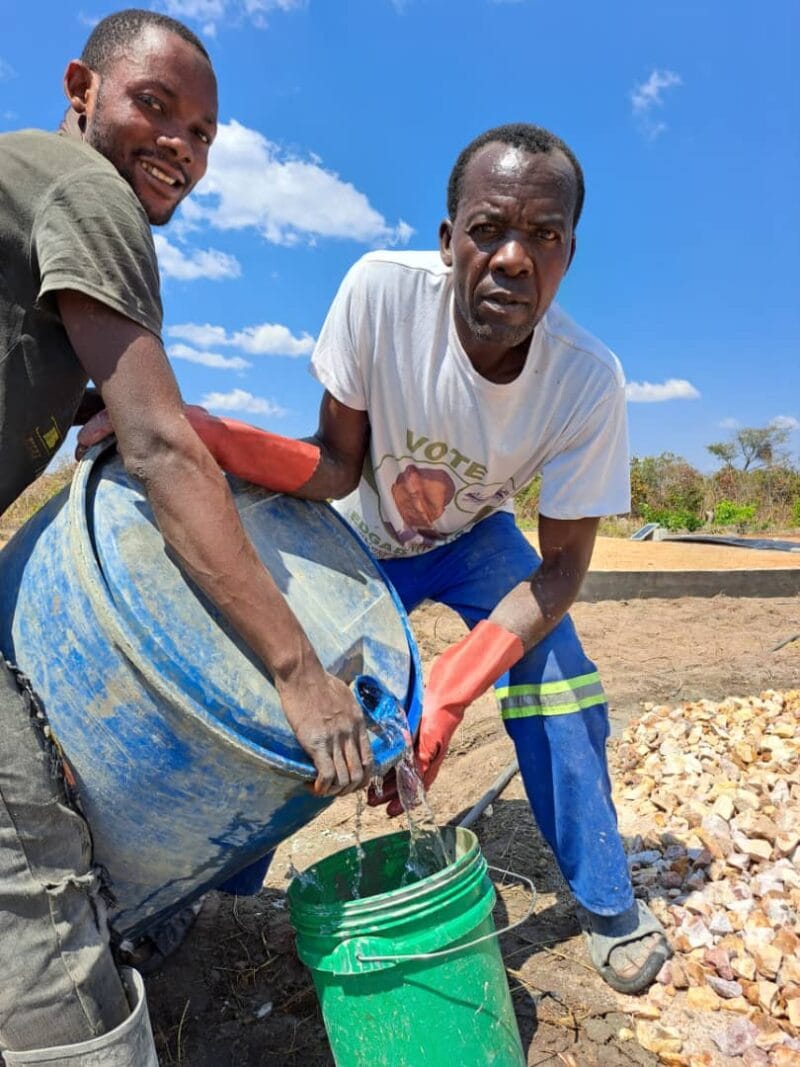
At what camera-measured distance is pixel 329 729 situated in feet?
5.25

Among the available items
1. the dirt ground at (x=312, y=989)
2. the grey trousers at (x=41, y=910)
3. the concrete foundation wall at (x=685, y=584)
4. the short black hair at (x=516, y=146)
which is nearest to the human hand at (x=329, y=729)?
the grey trousers at (x=41, y=910)

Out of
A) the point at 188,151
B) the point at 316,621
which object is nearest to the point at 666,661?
the point at 316,621

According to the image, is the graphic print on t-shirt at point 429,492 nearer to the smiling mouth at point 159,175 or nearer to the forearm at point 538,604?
the forearm at point 538,604

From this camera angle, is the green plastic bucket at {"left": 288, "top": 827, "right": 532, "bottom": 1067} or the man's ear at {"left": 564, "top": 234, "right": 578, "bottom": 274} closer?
the green plastic bucket at {"left": 288, "top": 827, "right": 532, "bottom": 1067}

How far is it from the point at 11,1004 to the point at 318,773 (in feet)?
2.11

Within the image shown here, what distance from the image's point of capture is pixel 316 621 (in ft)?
5.93

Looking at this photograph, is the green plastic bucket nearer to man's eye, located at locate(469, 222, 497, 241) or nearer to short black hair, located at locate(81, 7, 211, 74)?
man's eye, located at locate(469, 222, 497, 241)

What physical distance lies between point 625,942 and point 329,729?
1.34 m

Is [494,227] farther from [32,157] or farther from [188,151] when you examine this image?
[32,157]

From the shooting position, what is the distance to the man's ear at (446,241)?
2479mm

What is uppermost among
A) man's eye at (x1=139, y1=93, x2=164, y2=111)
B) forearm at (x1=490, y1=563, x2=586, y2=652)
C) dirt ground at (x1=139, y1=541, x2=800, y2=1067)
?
man's eye at (x1=139, y1=93, x2=164, y2=111)

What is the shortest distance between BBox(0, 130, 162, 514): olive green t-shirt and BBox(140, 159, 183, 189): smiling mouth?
19 centimetres

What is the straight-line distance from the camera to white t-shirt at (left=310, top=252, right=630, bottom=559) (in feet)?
8.05

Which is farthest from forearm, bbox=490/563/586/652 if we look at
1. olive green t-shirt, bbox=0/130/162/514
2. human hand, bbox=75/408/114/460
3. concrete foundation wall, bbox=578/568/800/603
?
concrete foundation wall, bbox=578/568/800/603
